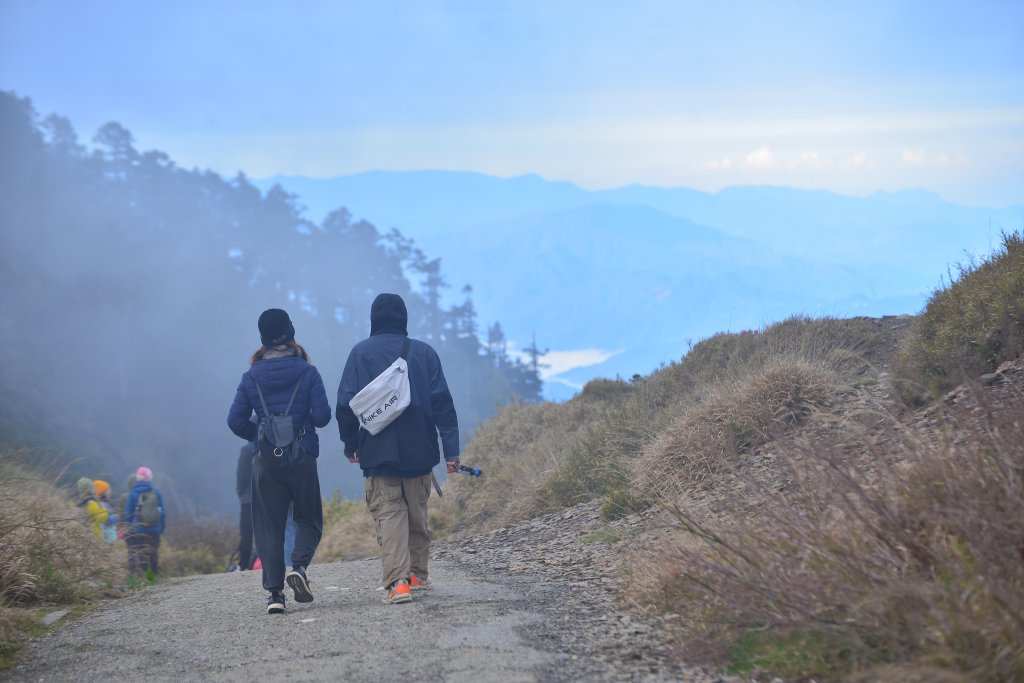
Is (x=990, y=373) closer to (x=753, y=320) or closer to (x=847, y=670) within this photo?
(x=847, y=670)

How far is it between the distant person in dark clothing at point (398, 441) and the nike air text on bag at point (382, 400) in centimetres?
Result: 11

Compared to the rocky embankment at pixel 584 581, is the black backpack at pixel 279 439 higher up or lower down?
higher up

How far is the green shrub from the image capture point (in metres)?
9.08

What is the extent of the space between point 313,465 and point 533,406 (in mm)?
11216

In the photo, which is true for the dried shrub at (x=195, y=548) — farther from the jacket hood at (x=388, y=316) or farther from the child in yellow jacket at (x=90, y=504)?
the jacket hood at (x=388, y=316)

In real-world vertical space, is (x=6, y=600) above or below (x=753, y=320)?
below

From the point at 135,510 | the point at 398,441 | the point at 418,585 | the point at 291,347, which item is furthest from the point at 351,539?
the point at 398,441

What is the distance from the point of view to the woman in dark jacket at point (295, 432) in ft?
A: 26.2

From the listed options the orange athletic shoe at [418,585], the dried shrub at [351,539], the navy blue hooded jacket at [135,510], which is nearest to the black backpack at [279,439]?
the orange athletic shoe at [418,585]

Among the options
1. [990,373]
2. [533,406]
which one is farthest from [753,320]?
[990,373]

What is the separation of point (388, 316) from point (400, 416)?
0.79 metres

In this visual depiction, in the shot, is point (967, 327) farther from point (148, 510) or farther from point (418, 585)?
point (148, 510)

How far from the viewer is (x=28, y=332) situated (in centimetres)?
6366

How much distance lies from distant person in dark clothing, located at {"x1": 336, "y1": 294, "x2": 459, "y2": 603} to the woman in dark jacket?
0.33m
